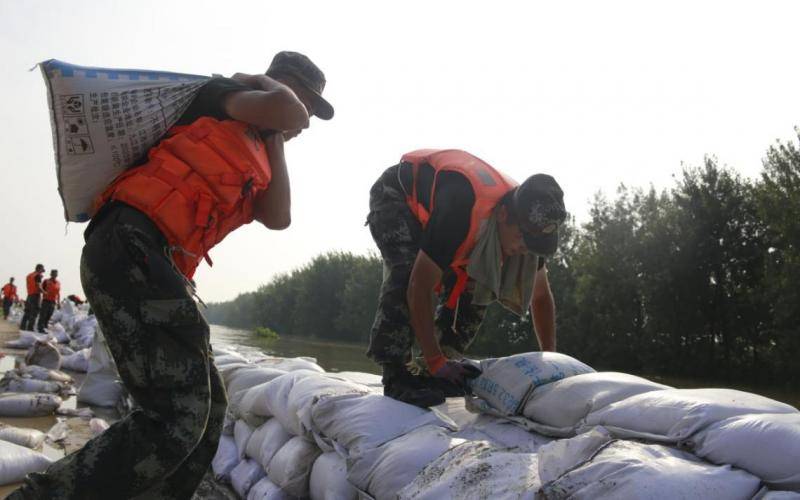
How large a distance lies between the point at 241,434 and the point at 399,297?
Result: 1226 mm

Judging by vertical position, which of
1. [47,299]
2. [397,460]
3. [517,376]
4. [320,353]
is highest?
[517,376]

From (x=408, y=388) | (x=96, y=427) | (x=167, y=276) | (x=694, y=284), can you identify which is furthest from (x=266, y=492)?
(x=694, y=284)

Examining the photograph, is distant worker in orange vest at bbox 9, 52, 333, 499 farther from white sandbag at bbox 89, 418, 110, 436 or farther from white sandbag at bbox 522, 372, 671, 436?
white sandbag at bbox 89, 418, 110, 436

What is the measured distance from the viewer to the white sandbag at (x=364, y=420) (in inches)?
87.2

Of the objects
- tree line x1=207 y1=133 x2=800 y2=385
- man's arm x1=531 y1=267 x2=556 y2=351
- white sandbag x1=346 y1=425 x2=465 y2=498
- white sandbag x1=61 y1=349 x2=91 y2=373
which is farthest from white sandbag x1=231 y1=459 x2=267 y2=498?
tree line x1=207 y1=133 x2=800 y2=385

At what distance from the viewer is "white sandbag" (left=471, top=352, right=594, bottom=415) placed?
2.32m

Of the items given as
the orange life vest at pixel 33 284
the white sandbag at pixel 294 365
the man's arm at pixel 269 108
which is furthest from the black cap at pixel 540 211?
the orange life vest at pixel 33 284

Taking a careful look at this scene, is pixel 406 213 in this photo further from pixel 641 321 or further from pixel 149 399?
pixel 641 321

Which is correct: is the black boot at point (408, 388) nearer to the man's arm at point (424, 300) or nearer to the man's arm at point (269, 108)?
the man's arm at point (424, 300)

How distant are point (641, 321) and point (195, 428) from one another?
2143cm

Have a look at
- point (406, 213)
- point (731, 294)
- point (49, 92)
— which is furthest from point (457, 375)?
point (731, 294)

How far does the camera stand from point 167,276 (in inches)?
59.8

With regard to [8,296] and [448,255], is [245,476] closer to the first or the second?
[448,255]

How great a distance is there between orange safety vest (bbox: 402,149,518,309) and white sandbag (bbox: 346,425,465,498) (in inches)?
29.0
